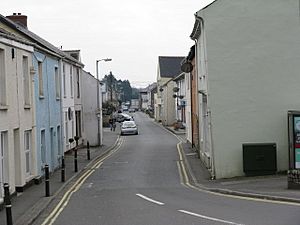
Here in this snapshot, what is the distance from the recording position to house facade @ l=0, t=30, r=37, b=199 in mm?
16859

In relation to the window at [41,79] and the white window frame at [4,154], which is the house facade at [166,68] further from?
the white window frame at [4,154]

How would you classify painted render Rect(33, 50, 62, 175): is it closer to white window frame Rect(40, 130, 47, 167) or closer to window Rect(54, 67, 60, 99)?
white window frame Rect(40, 130, 47, 167)

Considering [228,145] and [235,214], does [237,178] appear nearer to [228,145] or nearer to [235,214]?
[228,145]

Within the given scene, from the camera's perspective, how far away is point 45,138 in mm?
24438

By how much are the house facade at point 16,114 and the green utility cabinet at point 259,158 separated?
316 inches

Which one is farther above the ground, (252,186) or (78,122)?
(78,122)

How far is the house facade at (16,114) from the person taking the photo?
16.9m

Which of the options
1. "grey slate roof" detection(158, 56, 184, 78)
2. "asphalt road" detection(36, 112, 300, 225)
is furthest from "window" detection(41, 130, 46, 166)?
"grey slate roof" detection(158, 56, 184, 78)

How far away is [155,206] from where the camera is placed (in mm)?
15375

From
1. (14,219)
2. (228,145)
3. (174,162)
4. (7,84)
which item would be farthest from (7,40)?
(174,162)

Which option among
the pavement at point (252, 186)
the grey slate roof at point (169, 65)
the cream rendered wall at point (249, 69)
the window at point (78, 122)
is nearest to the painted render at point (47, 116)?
the pavement at point (252, 186)

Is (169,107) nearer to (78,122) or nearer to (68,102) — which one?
(78,122)

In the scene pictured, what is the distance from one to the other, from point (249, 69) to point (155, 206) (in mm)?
8623

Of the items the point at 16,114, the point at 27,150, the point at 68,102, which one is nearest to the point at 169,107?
the point at 68,102
